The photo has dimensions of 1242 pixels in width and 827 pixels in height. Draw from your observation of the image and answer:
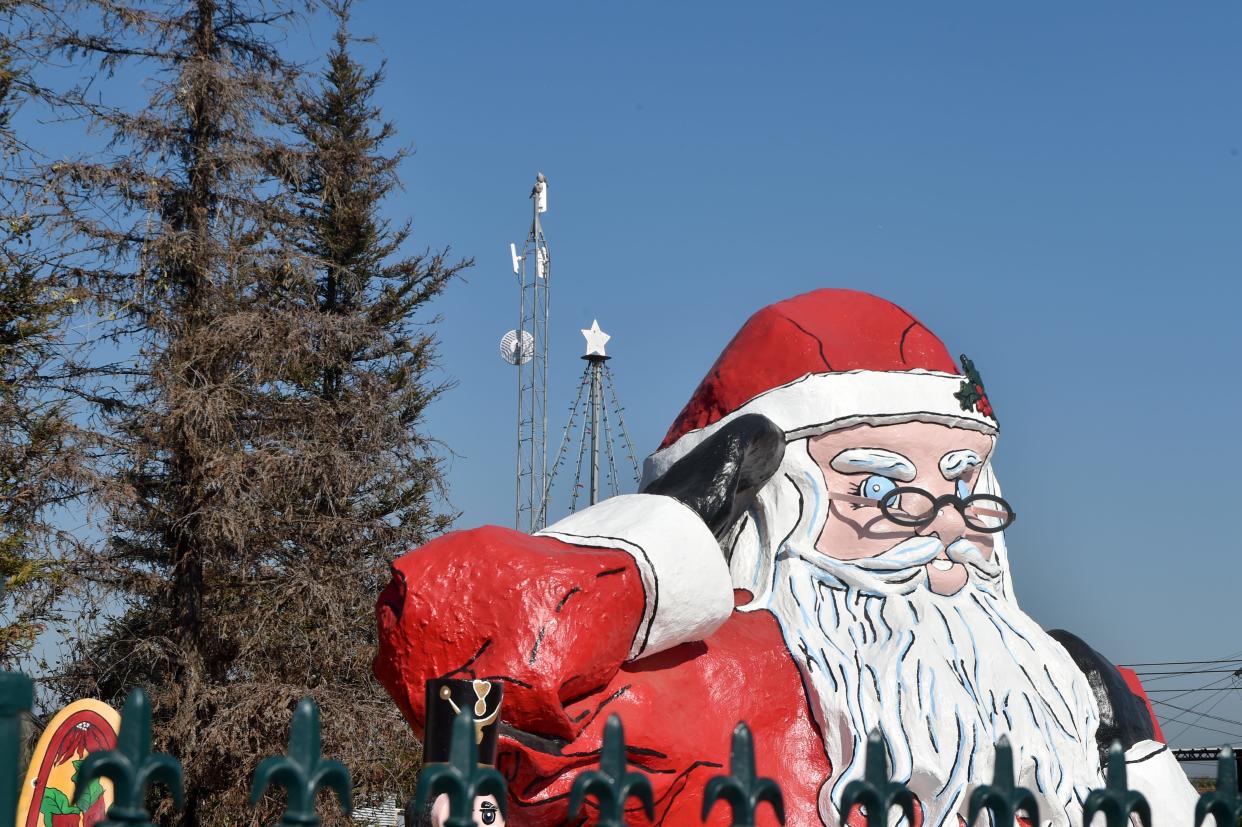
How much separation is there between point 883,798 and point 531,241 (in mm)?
12929

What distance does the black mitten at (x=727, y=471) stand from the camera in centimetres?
457

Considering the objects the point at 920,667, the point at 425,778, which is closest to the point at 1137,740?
the point at 920,667

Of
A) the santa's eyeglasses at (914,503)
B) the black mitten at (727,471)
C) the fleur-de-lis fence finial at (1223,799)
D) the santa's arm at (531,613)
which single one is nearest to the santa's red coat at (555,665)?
the santa's arm at (531,613)

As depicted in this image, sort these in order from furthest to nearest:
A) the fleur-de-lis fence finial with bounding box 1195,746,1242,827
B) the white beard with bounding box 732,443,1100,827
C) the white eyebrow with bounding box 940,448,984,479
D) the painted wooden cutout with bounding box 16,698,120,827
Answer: the painted wooden cutout with bounding box 16,698,120,827 → the white eyebrow with bounding box 940,448,984,479 → the white beard with bounding box 732,443,1100,827 → the fleur-de-lis fence finial with bounding box 1195,746,1242,827

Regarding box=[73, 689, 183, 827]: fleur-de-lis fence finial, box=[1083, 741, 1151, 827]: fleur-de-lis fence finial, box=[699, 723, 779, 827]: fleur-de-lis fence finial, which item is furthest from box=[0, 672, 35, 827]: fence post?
box=[1083, 741, 1151, 827]: fleur-de-lis fence finial

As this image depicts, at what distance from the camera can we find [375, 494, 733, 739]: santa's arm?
3758mm

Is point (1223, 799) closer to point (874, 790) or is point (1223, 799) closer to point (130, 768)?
point (874, 790)

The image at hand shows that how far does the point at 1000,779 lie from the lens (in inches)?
79.3

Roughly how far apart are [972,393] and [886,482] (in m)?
0.54

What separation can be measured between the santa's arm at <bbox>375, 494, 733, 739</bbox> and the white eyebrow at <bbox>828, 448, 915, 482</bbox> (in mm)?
927

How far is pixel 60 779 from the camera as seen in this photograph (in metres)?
5.29

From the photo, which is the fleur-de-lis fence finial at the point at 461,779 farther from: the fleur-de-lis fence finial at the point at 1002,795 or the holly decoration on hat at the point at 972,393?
the holly decoration on hat at the point at 972,393

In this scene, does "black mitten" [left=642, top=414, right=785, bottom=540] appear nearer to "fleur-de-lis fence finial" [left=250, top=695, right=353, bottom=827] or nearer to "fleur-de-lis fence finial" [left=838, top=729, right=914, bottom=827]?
"fleur-de-lis fence finial" [left=838, top=729, right=914, bottom=827]

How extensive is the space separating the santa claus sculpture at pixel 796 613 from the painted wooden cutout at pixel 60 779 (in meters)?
2.12
